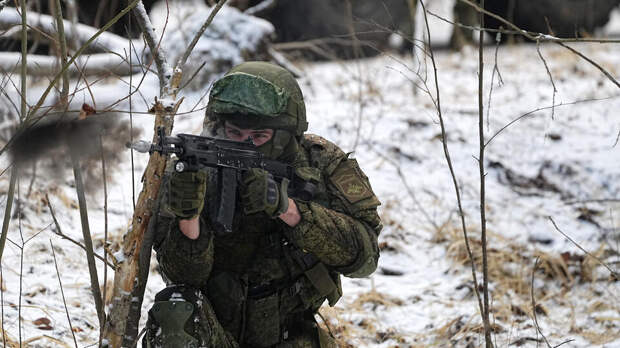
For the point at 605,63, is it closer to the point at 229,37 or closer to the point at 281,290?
the point at 229,37

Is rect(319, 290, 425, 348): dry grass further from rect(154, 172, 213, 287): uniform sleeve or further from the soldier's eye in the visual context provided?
the soldier's eye

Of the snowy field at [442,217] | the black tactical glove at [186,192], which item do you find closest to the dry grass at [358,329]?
the snowy field at [442,217]

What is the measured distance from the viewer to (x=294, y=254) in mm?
2584

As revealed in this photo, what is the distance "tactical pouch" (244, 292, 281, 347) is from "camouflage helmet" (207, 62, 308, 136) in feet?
1.95

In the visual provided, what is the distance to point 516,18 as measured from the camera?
9742mm

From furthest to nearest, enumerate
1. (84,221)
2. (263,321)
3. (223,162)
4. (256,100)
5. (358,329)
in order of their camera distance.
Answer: (358,329) → (263,321) → (256,100) → (84,221) → (223,162)

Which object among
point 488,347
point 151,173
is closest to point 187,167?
point 151,173

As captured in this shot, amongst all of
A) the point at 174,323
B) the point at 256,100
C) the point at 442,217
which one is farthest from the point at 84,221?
the point at 442,217

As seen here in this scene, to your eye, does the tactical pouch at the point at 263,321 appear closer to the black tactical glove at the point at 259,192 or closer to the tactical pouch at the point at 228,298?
the tactical pouch at the point at 228,298

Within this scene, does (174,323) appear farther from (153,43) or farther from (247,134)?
(153,43)

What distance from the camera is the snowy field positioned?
3346 millimetres

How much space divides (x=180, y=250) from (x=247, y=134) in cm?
44

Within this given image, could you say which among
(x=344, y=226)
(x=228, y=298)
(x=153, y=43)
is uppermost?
(x=153, y=43)

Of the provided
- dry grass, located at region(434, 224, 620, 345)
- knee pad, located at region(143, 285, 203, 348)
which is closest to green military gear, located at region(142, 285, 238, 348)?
knee pad, located at region(143, 285, 203, 348)
